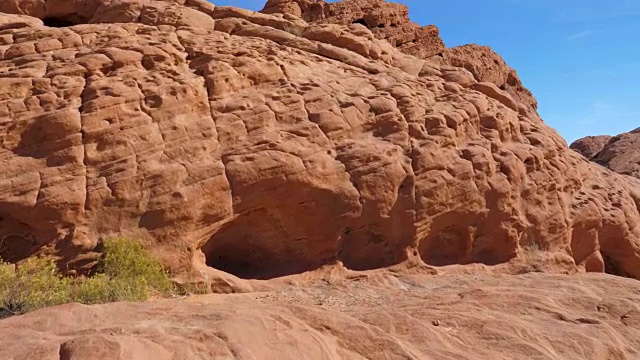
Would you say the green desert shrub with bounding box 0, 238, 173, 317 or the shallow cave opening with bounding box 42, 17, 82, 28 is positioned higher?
the shallow cave opening with bounding box 42, 17, 82, 28

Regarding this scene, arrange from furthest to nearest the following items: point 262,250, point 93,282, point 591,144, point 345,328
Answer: point 591,144 < point 262,250 < point 93,282 < point 345,328

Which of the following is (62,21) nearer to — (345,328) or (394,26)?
(394,26)

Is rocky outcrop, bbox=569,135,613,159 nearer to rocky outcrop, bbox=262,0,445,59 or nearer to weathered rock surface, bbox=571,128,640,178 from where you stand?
weathered rock surface, bbox=571,128,640,178

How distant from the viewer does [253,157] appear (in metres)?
10.6

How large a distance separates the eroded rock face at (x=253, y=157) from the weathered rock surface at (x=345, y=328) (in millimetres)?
1784

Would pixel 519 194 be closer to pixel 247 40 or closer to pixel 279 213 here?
pixel 279 213

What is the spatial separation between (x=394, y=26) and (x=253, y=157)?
1112 cm

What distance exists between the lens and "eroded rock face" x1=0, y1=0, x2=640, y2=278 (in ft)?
31.2

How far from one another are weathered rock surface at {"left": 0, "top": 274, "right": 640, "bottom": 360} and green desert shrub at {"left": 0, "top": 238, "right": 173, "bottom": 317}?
1144 mm

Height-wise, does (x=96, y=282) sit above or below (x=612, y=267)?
below

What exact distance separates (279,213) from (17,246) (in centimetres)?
453

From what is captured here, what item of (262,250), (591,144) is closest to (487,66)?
(262,250)

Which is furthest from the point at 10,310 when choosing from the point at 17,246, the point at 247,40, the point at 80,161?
the point at 247,40

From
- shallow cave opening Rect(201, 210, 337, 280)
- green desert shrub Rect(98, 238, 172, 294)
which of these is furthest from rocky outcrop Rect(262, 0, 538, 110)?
green desert shrub Rect(98, 238, 172, 294)
